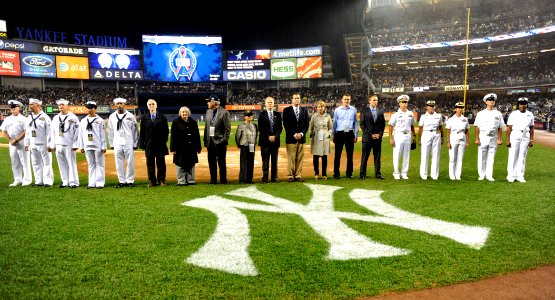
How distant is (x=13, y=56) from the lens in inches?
1834

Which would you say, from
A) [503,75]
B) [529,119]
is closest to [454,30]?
[503,75]

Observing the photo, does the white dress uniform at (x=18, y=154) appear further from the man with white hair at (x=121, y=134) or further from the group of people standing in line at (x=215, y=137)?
the man with white hair at (x=121, y=134)

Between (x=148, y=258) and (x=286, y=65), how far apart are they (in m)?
55.9

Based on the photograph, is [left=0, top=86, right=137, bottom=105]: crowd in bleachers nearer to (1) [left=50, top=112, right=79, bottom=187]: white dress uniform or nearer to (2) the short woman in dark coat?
(1) [left=50, top=112, right=79, bottom=187]: white dress uniform

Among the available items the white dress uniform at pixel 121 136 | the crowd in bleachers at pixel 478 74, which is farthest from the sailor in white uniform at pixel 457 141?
the crowd in bleachers at pixel 478 74

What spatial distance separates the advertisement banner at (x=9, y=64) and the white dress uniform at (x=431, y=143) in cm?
5303

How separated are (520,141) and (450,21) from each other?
176 ft

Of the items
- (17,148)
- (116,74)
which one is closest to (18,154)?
(17,148)

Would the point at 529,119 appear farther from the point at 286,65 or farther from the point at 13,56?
the point at 13,56

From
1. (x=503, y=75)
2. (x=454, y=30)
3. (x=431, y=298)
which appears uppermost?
(x=454, y=30)

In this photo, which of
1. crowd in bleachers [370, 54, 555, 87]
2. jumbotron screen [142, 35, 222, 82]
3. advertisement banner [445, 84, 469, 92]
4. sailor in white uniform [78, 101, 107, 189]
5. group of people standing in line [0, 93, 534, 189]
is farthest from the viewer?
jumbotron screen [142, 35, 222, 82]

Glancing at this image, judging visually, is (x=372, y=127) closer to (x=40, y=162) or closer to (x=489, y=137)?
(x=489, y=137)

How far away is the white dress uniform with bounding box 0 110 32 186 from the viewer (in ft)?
30.2

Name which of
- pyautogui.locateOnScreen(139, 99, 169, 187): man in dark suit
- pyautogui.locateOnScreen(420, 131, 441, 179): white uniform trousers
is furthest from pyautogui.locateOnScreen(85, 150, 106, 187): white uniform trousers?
pyautogui.locateOnScreen(420, 131, 441, 179): white uniform trousers
